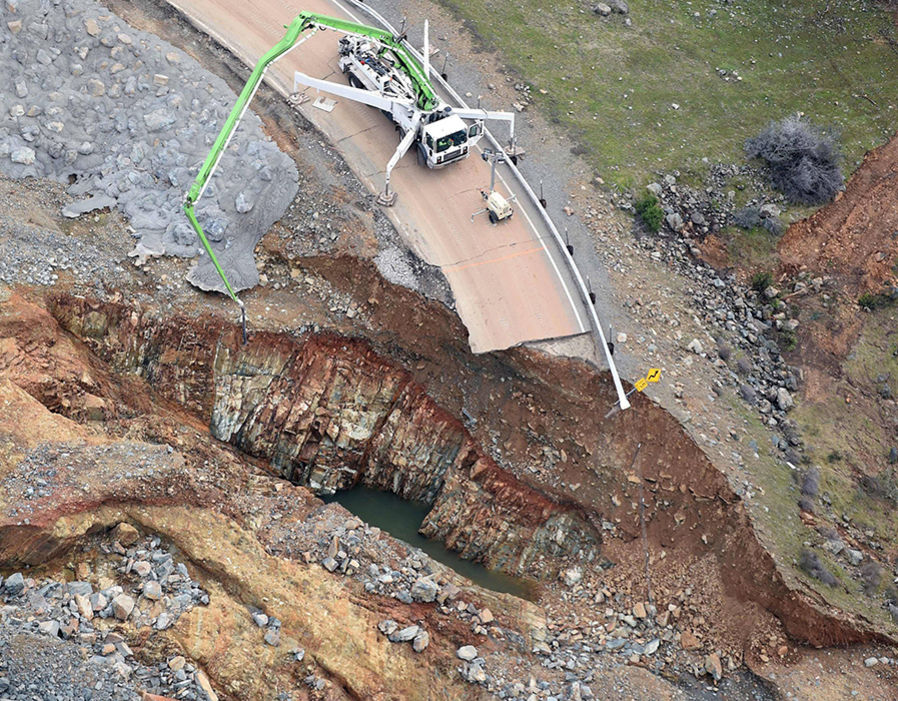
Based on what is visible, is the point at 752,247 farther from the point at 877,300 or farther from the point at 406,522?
the point at 406,522

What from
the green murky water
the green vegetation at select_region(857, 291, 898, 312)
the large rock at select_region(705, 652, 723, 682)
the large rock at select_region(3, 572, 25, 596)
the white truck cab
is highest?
the green vegetation at select_region(857, 291, 898, 312)

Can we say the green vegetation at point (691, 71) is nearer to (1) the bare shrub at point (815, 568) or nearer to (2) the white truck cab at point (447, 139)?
(2) the white truck cab at point (447, 139)

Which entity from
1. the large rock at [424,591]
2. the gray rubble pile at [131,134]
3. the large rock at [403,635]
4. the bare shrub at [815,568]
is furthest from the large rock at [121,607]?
the bare shrub at [815,568]

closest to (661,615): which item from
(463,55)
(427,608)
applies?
(427,608)

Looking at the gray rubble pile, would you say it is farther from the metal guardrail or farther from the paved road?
the metal guardrail

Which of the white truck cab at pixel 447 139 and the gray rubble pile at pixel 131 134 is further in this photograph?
the white truck cab at pixel 447 139

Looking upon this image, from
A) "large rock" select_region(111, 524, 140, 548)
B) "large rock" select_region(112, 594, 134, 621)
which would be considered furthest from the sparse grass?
"large rock" select_region(112, 594, 134, 621)
